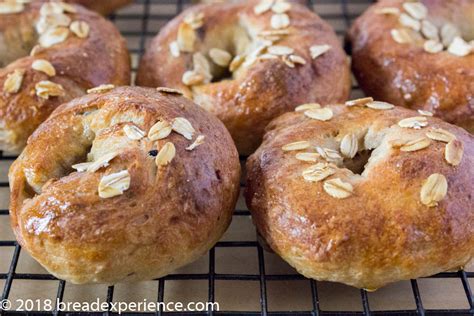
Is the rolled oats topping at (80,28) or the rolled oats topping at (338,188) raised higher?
the rolled oats topping at (338,188)

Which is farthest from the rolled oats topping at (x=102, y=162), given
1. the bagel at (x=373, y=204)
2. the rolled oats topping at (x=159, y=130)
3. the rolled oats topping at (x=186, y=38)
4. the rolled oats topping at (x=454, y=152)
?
the rolled oats topping at (x=454, y=152)

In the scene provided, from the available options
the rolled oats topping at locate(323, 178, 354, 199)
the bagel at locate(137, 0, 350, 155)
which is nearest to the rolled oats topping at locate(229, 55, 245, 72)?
the bagel at locate(137, 0, 350, 155)

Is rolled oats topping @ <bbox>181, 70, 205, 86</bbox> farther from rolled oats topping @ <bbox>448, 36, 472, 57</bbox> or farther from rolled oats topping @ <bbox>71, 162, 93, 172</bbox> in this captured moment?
rolled oats topping @ <bbox>448, 36, 472, 57</bbox>

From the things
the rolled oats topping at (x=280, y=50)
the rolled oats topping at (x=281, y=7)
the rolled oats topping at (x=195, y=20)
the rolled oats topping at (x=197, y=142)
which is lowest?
the rolled oats topping at (x=195, y=20)

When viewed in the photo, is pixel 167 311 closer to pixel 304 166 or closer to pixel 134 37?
pixel 304 166

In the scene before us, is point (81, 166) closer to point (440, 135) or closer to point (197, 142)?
A: point (197, 142)

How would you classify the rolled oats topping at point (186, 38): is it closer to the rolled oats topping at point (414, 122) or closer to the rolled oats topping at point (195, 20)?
the rolled oats topping at point (195, 20)

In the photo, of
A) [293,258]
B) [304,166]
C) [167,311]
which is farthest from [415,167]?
[167,311]
